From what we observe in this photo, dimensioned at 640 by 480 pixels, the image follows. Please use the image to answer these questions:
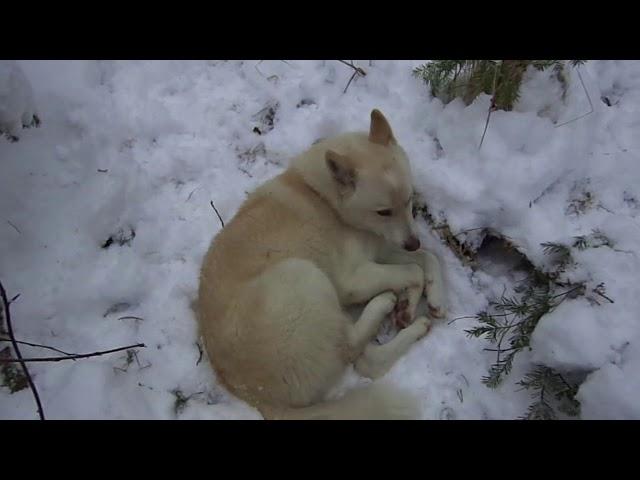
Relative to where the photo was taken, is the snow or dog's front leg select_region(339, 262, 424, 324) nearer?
dog's front leg select_region(339, 262, 424, 324)

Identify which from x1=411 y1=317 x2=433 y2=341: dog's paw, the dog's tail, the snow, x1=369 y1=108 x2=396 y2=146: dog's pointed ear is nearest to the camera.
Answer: the dog's tail

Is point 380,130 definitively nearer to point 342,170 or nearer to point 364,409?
point 342,170

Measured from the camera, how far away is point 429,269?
121 inches

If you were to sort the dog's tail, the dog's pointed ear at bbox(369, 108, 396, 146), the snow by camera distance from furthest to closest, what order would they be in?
the snow
the dog's pointed ear at bbox(369, 108, 396, 146)
the dog's tail

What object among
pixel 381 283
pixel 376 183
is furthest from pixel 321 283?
pixel 376 183

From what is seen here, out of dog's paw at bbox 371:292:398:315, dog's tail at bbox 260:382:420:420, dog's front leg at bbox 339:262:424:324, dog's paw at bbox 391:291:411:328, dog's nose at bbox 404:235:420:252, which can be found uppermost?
dog's nose at bbox 404:235:420:252

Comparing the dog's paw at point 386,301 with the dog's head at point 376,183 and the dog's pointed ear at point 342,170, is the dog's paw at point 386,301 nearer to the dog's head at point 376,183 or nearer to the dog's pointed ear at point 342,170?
the dog's head at point 376,183

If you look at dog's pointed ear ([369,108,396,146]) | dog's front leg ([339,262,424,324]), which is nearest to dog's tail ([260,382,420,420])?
dog's front leg ([339,262,424,324])

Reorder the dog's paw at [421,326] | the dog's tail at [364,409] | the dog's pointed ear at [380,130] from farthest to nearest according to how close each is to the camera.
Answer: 1. the dog's pointed ear at [380,130]
2. the dog's paw at [421,326]
3. the dog's tail at [364,409]

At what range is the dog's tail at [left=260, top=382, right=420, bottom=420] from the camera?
2492 millimetres

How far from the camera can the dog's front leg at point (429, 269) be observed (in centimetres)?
294

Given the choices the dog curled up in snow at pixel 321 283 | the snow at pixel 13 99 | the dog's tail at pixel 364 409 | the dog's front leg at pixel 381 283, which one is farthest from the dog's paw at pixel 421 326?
the snow at pixel 13 99

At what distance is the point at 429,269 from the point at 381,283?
31cm

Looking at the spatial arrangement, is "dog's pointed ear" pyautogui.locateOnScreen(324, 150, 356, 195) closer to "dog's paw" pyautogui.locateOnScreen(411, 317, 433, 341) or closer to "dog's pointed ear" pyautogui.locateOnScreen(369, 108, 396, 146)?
"dog's pointed ear" pyautogui.locateOnScreen(369, 108, 396, 146)
